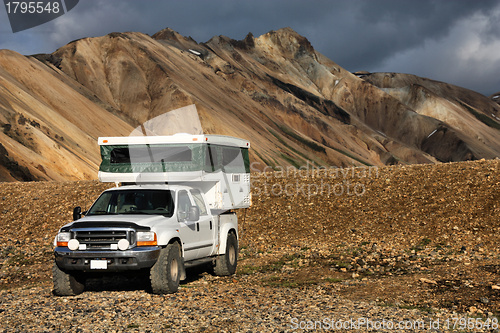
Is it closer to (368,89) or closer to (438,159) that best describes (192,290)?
(438,159)

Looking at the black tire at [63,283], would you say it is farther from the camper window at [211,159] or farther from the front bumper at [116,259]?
the camper window at [211,159]

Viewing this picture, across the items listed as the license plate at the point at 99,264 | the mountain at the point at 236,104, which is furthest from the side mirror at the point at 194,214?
the mountain at the point at 236,104

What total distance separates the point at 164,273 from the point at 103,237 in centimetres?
138

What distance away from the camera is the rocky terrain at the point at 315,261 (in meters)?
8.83

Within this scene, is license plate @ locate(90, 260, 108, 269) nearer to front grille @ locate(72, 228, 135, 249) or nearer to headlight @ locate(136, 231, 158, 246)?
front grille @ locate(72, 228, 135, 249)

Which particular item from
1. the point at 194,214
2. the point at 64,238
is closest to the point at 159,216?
the point at 194,214

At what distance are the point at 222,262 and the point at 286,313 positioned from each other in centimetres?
411

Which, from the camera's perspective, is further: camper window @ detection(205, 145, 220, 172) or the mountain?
the mountain

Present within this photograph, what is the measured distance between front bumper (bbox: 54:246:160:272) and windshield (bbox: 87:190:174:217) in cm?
144

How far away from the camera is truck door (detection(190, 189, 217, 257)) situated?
38.9 feet

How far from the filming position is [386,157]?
124m

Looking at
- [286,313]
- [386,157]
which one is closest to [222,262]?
[286,313]

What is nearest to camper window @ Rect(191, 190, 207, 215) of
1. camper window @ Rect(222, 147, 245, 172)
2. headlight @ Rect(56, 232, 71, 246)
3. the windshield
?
the windshield

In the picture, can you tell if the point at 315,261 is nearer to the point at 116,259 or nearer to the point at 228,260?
the point at 228,260
